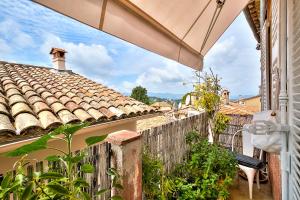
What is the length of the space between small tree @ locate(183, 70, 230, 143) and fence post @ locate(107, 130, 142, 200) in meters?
4.12

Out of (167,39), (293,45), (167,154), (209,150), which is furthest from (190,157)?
(293,45)

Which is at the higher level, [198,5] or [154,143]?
[198,5]

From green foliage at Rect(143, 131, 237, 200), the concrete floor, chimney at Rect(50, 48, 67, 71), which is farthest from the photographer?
chimney at Rect(50, 48, 67, 71)

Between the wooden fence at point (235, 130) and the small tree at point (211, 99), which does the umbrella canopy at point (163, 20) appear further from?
the wooden fence at point (235, 130)

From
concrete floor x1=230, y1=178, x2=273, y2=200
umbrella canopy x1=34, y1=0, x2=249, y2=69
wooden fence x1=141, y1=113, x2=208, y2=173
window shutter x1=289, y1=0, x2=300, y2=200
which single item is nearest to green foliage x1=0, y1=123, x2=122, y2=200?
umbrella canopy x1=34, y1=0, x2=249, y2=69

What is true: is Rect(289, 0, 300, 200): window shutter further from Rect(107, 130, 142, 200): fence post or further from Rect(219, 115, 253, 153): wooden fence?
A: Rect(219, 115, 253, 153): wooden fence

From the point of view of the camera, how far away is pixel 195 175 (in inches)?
202

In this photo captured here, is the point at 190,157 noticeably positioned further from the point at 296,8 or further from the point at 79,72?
the point at 79,72

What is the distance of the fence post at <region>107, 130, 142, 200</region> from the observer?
292 cm

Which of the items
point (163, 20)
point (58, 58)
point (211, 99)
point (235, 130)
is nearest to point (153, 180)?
point (163, 20)

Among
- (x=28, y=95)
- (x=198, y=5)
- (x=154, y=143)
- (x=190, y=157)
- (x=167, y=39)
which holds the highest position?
(x=198, y=5)

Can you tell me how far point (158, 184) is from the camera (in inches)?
155

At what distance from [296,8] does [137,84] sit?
30066 millimetres

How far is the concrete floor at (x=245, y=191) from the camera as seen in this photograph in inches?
218
